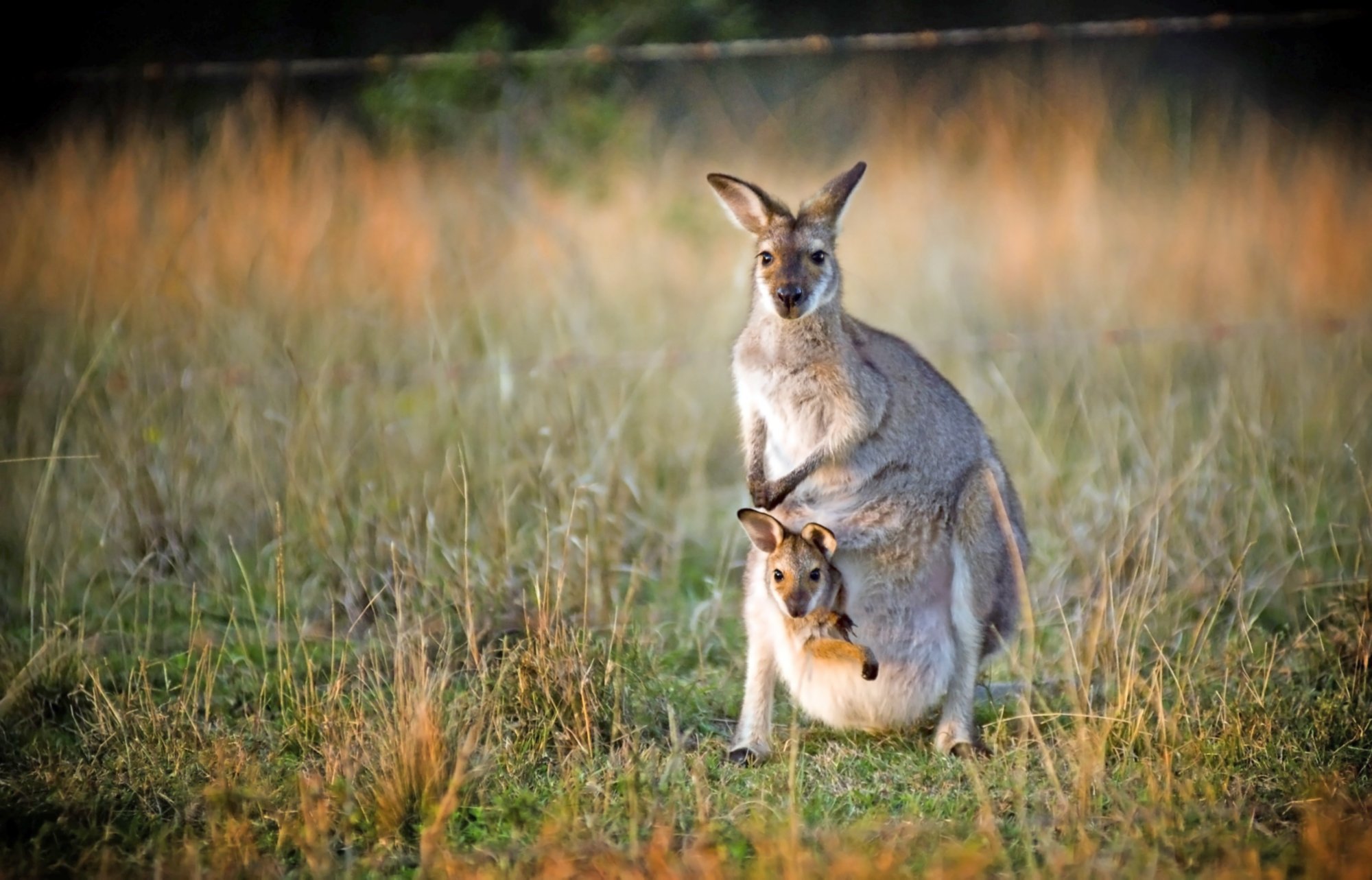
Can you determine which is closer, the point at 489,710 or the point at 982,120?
the point at 489,710

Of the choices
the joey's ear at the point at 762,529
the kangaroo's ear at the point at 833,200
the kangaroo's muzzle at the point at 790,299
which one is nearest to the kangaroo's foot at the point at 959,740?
the joey's ear at the point at 762,529

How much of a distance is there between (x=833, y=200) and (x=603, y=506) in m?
1.30

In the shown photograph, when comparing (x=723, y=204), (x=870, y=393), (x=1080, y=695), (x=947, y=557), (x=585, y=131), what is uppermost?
(x=585, y=131)

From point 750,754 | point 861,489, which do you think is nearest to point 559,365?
point 861,489

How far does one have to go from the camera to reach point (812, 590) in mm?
3432

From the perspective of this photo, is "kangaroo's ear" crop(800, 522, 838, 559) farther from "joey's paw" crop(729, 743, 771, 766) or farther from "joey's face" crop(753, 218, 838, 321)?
"joey's face" crop(753, 218, 838, 321)

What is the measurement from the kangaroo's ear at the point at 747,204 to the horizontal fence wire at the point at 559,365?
40.9 inches

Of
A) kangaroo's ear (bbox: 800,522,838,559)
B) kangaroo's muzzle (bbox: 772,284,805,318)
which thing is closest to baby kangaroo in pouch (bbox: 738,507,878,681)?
kangaroo's ear (bbox: 800,522,838,559)

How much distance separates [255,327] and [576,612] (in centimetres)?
218

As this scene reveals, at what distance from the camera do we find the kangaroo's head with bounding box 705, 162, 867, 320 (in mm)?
3766

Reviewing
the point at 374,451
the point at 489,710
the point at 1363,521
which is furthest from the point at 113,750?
the point at 1363,521

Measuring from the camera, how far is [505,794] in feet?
10.4

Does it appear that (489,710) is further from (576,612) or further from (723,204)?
(723,204)

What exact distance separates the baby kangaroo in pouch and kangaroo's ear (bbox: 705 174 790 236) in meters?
0.93
